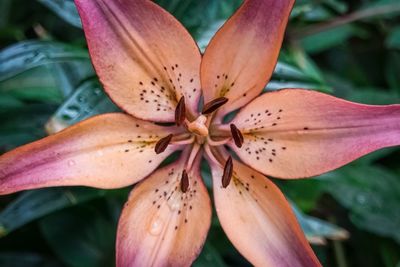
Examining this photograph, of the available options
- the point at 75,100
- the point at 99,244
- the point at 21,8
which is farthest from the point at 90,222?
the point at 21,8

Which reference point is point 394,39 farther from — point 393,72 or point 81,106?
point 81,106

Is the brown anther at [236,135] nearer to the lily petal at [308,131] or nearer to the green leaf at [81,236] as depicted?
the lily petal at [308,131]

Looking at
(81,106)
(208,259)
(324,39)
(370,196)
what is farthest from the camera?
(324,39)

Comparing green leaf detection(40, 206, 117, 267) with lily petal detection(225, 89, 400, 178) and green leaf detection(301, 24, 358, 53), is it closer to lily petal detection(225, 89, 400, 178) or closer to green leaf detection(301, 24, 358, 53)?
lily petal detection(225, 89, 400, 178)

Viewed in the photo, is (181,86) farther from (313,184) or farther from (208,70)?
(313,184)

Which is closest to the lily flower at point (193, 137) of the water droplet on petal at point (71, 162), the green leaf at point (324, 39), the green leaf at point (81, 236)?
the water droplet on petal at point (71, 162)

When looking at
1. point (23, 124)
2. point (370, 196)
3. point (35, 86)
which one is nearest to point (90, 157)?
point (23, 124)

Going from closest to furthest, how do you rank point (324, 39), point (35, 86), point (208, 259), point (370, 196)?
point (208, 259)
point (35, 86)
point (370, 196)
point (324, 39)

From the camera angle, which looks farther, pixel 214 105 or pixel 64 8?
pixel 64 8
